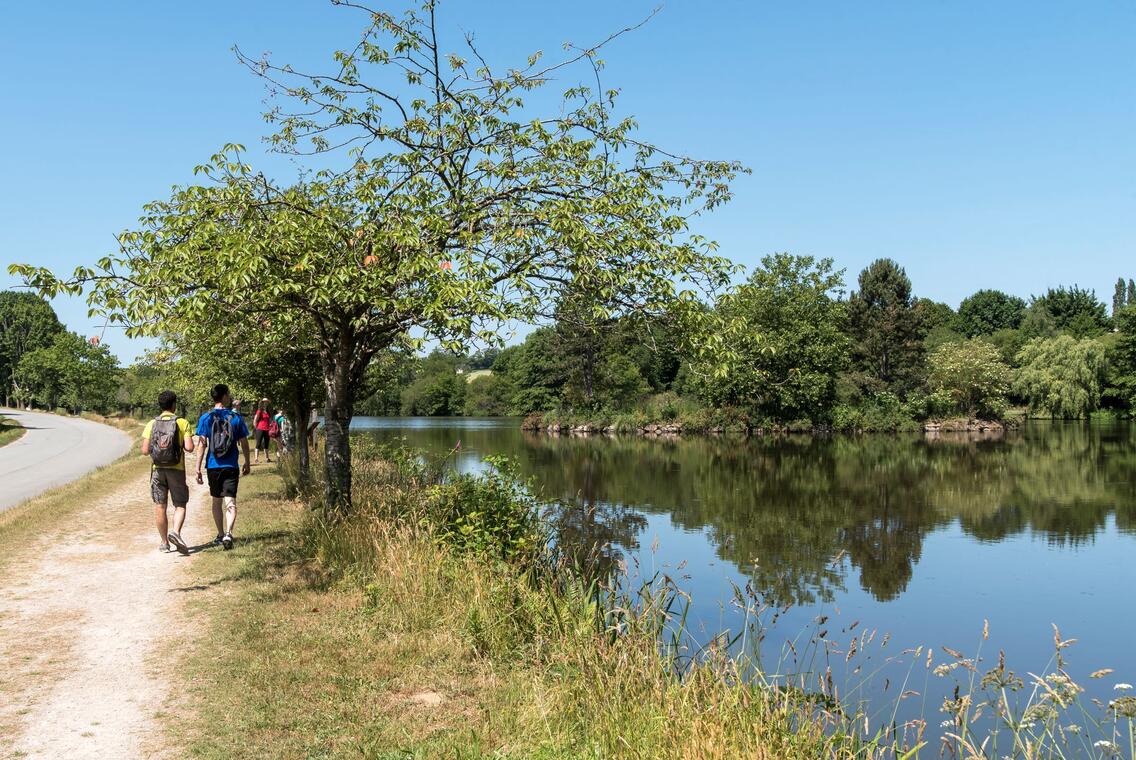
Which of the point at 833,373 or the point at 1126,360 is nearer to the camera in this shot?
the point at 833,373

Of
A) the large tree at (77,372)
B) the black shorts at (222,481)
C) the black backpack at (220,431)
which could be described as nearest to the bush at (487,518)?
the black shorts at (222,481)

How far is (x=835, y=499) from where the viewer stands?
73.4 ft

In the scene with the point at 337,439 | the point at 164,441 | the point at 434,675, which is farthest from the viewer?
the point at 337,439

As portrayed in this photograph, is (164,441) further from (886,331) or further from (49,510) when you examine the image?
(886,331)

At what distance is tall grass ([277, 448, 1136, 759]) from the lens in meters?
4.73

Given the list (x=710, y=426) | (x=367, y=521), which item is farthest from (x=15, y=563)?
(x=710, y=426)

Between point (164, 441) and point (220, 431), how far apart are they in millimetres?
716

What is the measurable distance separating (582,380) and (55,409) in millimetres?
53561

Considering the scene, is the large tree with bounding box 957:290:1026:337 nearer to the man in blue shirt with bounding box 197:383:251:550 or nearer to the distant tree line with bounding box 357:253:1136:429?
the distant tree line with bounding box 357:253:1136:429

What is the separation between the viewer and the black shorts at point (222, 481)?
33.8 ft

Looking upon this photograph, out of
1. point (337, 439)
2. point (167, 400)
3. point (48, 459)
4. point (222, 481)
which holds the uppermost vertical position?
point (167, 400)

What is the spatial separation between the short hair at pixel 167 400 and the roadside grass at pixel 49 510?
245cm

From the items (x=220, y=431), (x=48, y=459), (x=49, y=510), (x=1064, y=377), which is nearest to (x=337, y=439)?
(x=220, y=431)

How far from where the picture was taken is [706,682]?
5.53 m
